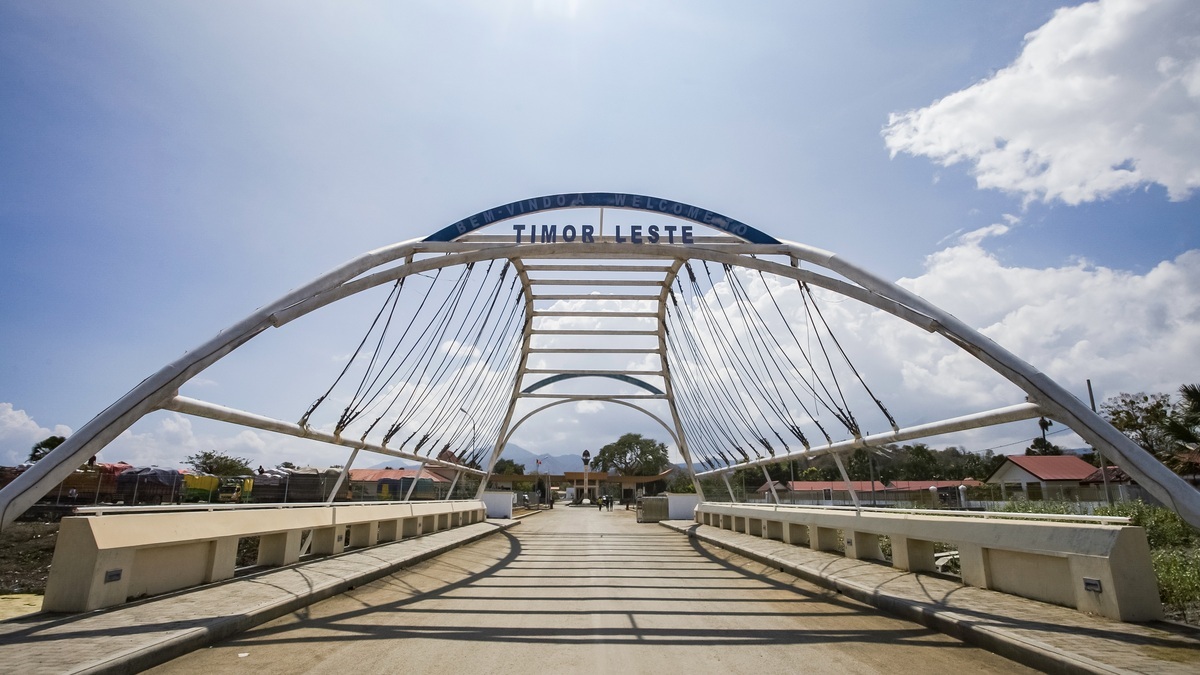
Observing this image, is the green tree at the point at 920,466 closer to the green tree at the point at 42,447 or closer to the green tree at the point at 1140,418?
the green tree at the point at 1140,418

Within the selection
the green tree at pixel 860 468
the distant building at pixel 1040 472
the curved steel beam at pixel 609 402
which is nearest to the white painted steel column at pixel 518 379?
the curved steel beam at pixel 609 402

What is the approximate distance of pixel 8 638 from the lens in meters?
5.63

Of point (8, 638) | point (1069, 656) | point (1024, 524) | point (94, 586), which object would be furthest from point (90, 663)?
point (1024, 524)

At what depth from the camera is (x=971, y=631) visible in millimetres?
6172

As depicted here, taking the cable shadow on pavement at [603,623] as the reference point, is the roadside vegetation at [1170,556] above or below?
above

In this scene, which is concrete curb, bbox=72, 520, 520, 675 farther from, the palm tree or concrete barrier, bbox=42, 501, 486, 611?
the palm tree

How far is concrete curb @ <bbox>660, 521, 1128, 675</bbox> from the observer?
5008 mm

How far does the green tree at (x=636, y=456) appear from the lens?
4109 inches

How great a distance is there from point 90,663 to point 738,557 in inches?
516

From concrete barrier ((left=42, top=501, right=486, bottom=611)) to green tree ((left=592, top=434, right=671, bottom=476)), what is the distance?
309 ft

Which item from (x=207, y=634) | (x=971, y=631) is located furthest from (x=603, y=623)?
(x=207, y=634)

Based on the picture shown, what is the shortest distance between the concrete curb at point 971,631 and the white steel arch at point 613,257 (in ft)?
9.03

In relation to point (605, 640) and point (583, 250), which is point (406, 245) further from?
point (605, 640)

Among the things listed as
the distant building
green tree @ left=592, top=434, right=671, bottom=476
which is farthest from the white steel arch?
green tree @ left=592, top=434, right=671, bottom=476
